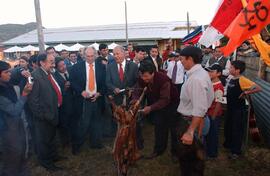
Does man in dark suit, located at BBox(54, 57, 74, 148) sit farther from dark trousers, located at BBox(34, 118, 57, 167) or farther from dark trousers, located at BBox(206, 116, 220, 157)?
dark trousers, located at BBox(206, 116, 220, 157)

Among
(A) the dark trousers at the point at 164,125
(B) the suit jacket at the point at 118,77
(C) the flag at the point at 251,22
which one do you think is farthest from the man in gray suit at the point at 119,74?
(C) the flag at the point at 251,22

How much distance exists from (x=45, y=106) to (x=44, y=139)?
0.62m

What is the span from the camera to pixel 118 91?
17.5 ft

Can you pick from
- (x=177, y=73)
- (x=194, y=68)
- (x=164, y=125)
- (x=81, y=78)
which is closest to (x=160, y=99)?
(x=164, y=125)

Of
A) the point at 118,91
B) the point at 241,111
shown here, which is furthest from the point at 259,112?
the point at 118,91

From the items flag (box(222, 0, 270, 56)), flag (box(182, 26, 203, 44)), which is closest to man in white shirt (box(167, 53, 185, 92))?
flag (box(222, 0, 270, 56))

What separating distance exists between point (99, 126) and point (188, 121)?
8.78 ft

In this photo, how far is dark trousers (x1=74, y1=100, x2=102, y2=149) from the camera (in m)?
5.46

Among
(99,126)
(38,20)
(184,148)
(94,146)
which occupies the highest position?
(38,20)

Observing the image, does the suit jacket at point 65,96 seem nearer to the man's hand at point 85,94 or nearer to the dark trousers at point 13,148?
the man's hand at point 85,94

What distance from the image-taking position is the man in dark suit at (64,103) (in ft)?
18.2

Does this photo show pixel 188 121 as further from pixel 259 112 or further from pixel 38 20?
pixel 38 20

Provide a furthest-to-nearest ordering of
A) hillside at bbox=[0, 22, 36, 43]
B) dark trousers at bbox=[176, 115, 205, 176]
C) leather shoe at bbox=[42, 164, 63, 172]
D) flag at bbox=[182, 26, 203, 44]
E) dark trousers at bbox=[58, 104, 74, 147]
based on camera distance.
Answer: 1. hillside at bbox=[0, 22, 36, 43]
2. flag at bbox=[182, 26, 203, 44]
3. dark trousers at bbox=[58, 104, 74, 147]
4. leather shoe at bbox=[42, 164, 63, 172]
5. dark trousers at bbox=[176, 115, 205, 176]

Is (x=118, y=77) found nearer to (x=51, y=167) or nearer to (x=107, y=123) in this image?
(x=107, y=123)
